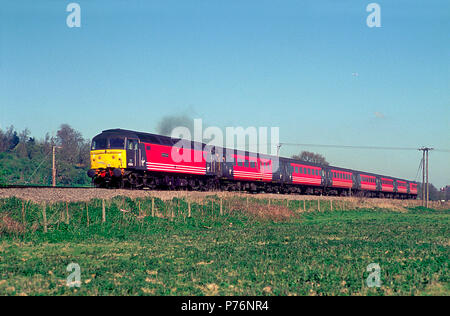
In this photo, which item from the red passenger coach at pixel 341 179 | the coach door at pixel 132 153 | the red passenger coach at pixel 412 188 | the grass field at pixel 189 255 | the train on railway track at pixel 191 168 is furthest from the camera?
the red passenger coach at pixel 412 188

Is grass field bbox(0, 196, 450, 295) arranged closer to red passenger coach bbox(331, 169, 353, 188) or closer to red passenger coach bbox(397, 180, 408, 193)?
red passenger coach bbox(331, 169, 353, 188)

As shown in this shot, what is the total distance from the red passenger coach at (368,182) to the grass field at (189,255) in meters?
44.8

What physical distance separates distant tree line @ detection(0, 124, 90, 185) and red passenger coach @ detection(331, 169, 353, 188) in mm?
38016

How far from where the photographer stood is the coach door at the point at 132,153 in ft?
101

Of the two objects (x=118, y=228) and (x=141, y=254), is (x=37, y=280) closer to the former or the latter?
(x=141, y=254)

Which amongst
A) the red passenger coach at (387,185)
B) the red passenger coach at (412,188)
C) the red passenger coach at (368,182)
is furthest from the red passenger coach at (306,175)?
Answer: the red passenger coach at (412,188)

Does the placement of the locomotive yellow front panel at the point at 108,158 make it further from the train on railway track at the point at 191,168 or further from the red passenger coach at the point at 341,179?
the red passenger coach at the point at 341,179

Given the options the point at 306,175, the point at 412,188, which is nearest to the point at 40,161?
the point at 306,175

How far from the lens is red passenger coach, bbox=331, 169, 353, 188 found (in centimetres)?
6256

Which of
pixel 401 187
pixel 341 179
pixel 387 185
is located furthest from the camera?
pixel 401 187

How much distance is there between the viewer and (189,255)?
16.2 metres

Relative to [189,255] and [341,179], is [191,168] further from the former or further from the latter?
[341,179]

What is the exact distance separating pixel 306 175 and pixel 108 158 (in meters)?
30.9

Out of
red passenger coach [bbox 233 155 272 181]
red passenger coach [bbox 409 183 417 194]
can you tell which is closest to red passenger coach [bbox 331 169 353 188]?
red passenger coach [bbox 233 155 272 181]
